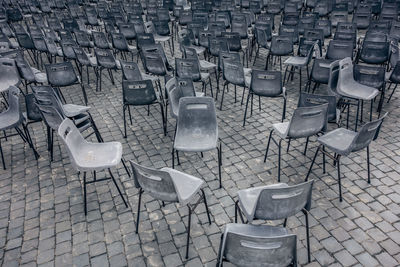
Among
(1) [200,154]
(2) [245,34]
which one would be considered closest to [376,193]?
(1) [200,154]

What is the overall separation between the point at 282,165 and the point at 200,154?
1356 millimetres

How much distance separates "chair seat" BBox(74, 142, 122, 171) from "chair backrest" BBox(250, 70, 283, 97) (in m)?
2.64

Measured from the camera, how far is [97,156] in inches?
159

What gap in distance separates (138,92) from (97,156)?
160 centimetres

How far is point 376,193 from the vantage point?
14.0ft

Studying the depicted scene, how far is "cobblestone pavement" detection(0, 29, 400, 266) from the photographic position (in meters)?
3.53

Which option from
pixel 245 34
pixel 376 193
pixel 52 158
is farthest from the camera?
pixel 245 34

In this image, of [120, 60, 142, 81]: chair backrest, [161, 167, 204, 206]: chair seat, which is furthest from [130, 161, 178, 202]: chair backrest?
[120, 60, 142, 81]: chair backrest

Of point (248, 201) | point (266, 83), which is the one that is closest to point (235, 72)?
point (266, 83)

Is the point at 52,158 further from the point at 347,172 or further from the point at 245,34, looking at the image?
the point at 245,34

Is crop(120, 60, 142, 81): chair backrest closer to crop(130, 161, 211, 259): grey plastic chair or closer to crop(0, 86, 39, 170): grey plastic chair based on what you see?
crop(0, 86, 39, 170): grey plastic chair

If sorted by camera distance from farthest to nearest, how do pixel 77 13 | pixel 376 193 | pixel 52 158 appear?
pixel 77 13 < pixel 52 158 < pixel 376 193

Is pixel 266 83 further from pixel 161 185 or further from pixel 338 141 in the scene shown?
pixel 161 185

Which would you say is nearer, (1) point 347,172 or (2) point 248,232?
(2) point 248,232
